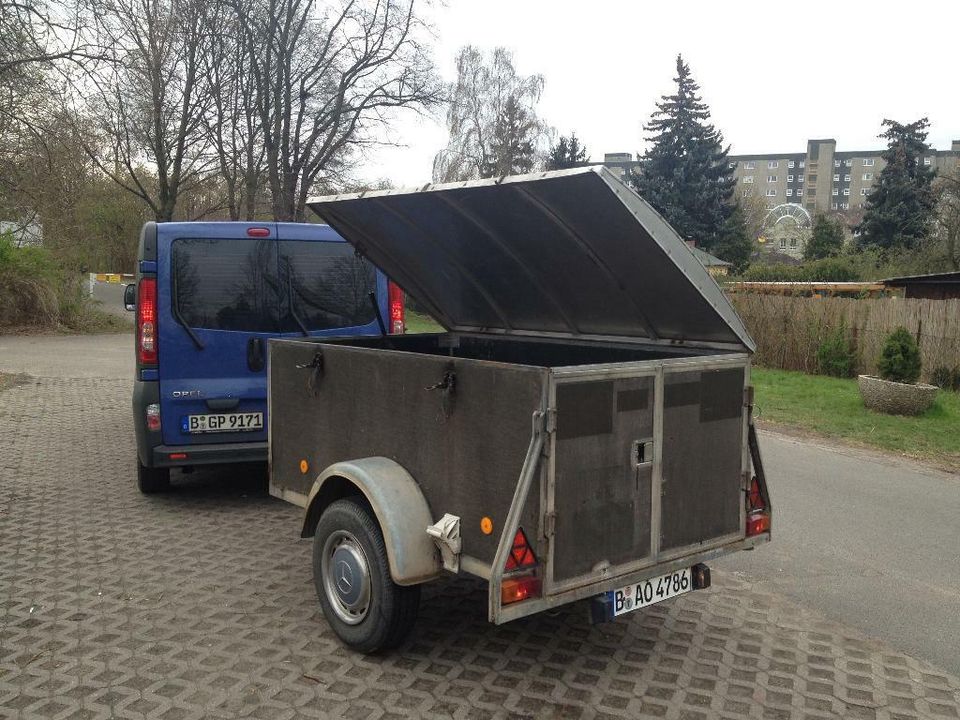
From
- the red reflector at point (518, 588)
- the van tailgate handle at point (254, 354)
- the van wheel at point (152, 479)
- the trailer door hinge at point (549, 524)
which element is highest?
the van tailgate handle at point (254, 354)

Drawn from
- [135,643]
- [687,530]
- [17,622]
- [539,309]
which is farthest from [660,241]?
[17,622]

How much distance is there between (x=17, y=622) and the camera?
166 inches

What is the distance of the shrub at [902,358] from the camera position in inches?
461

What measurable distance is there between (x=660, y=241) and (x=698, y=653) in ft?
6.71

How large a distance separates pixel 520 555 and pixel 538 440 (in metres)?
0.46

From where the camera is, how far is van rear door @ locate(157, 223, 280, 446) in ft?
20.0

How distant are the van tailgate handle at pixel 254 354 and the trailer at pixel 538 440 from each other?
1549 mm

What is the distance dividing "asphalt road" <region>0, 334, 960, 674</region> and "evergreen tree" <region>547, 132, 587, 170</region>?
37361 millimetres

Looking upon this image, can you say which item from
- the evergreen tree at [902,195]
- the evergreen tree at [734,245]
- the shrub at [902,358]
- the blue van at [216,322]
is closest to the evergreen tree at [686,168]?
the evergreen tree at [734,245]

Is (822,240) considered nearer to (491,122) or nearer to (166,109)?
(491,122)

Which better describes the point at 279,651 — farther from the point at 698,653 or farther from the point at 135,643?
the point at 698,653

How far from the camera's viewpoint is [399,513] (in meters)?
3.53

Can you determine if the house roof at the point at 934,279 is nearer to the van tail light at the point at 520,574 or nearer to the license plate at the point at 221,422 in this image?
the license plate at the point at 221,422

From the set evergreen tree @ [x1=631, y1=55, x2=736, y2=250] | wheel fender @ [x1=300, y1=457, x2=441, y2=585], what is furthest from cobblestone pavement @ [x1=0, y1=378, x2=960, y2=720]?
evergreen tree @ [x1=631, y1=55, x2=736, y2=250]
